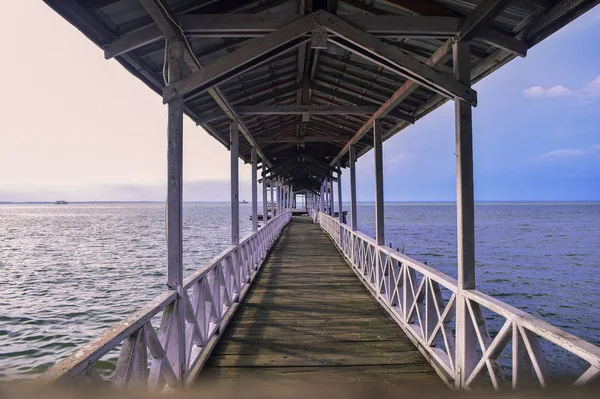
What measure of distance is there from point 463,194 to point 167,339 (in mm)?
2936

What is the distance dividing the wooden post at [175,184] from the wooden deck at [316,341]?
862mm

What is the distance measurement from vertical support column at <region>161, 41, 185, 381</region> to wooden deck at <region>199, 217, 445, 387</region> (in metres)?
0.86

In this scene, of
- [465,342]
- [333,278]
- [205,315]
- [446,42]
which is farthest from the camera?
[333,278]

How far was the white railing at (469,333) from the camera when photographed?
6.85 feet

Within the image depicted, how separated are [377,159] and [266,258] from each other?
17.0 ft

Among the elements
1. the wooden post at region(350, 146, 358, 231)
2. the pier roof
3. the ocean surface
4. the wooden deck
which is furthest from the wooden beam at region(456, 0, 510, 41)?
the wooden post at region(350, 146, 358, 231)

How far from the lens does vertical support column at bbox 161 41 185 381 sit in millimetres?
3229

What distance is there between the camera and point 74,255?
22.2 meters

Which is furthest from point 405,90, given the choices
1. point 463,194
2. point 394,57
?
point 463,194

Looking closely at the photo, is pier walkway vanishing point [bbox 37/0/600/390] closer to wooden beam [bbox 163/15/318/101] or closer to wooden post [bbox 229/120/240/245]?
wooden beam [bbox 163/15/318/101]

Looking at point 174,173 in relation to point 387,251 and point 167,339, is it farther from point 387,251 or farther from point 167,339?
point 387,251

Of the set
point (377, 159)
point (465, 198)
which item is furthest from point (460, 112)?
point (377, 159)

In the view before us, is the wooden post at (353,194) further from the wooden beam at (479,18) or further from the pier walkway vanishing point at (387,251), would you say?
the wooden beam at (479,18)

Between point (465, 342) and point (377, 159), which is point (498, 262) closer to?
point (377, 159)
